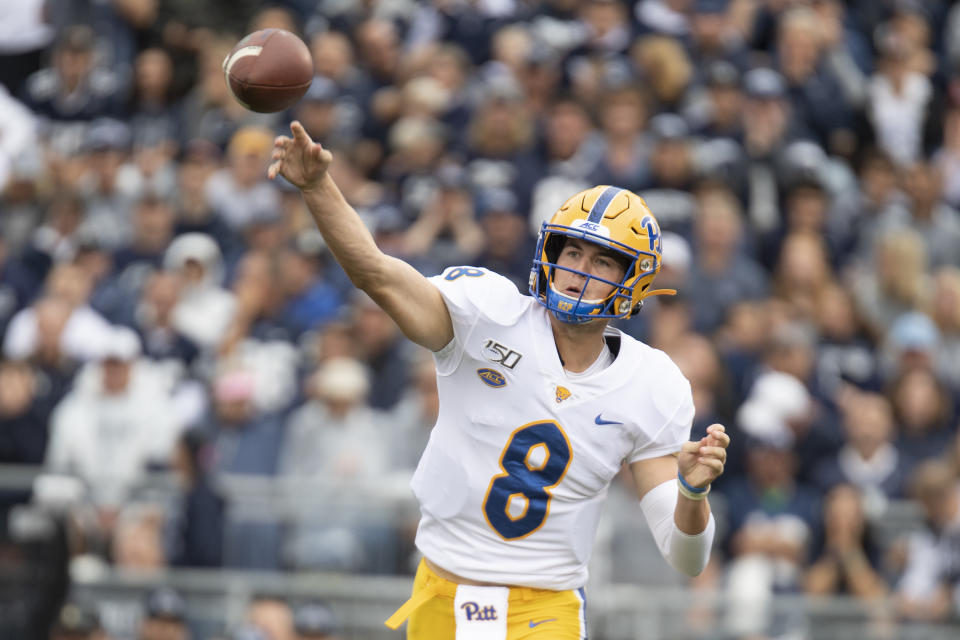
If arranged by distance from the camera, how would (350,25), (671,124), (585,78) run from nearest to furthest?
(671,124) < (585,78) < (350,25)

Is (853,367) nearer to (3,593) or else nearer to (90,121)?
(3,593)

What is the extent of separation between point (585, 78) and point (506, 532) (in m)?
7.90

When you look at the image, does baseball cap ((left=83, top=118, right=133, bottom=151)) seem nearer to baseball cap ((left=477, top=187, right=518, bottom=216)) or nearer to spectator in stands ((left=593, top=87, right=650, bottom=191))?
baseball cap ((left=477, top=187, right=518, bottom=216))

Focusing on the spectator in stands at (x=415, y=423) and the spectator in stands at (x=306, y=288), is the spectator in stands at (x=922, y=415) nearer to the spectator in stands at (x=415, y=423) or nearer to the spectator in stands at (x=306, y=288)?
the spectator in stands at (x=415, y=423)

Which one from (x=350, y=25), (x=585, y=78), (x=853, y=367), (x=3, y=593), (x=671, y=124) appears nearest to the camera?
(x=3, y=593)

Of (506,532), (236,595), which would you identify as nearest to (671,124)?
(236,595)

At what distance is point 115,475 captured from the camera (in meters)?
9.22

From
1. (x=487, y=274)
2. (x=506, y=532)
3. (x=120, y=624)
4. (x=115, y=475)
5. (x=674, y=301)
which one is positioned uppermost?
(x=487, y=274)

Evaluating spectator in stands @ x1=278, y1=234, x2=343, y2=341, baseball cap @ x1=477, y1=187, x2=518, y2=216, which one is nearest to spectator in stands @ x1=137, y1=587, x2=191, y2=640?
spectator in stands @ x1=278, y1=234, x2=343, y2=341

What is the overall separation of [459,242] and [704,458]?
638 centimetres

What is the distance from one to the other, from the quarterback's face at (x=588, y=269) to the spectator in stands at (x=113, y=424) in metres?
4.97

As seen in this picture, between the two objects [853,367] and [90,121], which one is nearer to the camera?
[853,367]

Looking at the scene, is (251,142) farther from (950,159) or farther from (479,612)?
(479,612)

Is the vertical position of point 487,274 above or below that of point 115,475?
above
